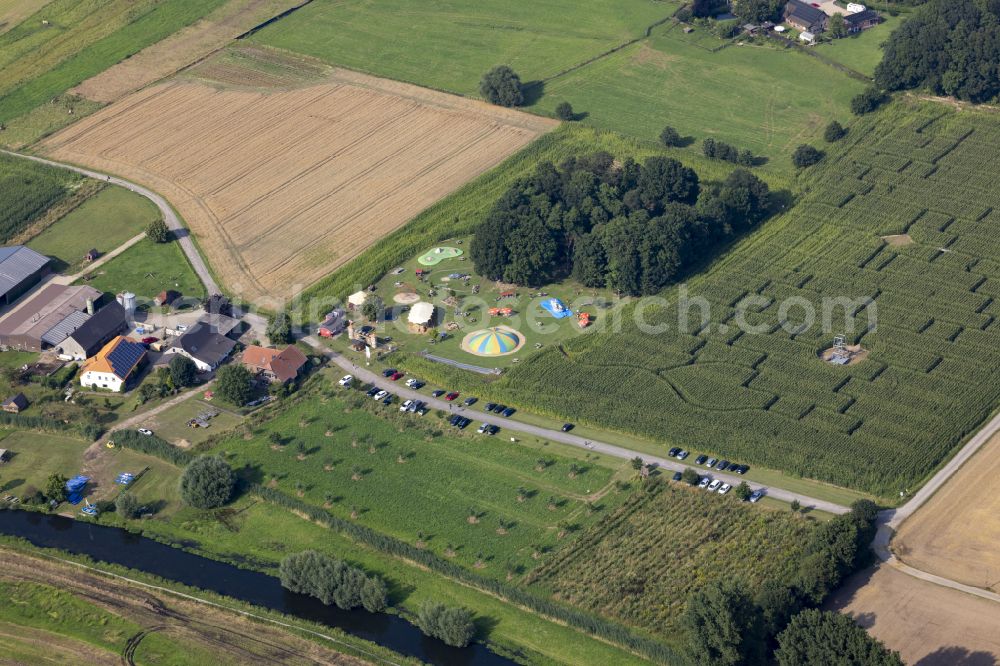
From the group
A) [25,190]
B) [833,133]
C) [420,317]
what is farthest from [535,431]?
[25,190]

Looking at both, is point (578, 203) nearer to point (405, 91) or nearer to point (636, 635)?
point (405, 91)

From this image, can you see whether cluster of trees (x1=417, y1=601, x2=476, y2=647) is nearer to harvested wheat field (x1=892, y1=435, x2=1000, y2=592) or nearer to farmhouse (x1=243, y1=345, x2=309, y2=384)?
harvested wheat field (x1=892, y1=435, x2=1000, y2=592)

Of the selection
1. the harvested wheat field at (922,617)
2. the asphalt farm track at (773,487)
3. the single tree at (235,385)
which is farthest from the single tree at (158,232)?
the harvested wheat field at (922,617)

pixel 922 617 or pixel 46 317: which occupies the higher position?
pixel 46 317

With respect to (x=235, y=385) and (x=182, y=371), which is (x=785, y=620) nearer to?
(x=235, y=385)

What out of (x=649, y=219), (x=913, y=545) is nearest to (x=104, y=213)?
(x=649, y=219)

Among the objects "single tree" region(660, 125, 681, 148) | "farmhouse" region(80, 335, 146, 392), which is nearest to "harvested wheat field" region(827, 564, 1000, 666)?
"farmhouse" region(80, 335, 146, 392)
